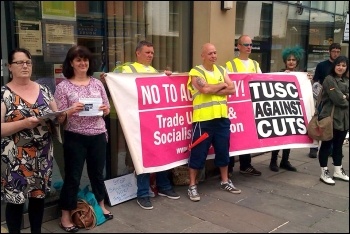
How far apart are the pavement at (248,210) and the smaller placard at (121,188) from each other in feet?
0.22

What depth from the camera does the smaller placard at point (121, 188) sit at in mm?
4125

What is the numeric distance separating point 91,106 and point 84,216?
105 centimetres

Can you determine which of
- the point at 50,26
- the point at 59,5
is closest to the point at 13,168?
the point at 50,26

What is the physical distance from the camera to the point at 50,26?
3.74 metres

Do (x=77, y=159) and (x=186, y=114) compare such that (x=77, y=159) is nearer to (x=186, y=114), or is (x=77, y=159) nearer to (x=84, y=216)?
(x=84, y=216)

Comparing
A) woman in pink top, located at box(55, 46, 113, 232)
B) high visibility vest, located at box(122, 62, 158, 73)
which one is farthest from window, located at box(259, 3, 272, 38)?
woman in pink top, located at box(55, 46, 113, 232)

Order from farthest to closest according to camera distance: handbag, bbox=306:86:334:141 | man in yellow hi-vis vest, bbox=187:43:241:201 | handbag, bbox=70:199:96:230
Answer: handbag, bbox=306:86:334:141, man in yellow hi-vis vest, bbox=187:43:241:201, handbag, bbox=70:199:96:230

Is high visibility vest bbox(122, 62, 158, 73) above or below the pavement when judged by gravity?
above

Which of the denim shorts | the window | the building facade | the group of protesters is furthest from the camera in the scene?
the window

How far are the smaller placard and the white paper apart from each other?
1095 mm

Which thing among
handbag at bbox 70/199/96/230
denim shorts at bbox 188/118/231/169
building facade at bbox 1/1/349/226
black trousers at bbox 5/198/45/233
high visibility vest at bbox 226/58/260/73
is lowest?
handbag at bbox 70/199/96/230

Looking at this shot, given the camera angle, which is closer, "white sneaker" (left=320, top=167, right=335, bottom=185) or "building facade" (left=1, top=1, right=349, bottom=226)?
"building facade" (left=1, top=1, right=349, bottom=226)

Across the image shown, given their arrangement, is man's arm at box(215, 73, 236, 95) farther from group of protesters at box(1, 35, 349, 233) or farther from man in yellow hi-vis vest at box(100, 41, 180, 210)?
man in yellow hi-vis vest at box(100, 41, 180, 210)

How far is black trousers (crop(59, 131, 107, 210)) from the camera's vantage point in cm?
335
